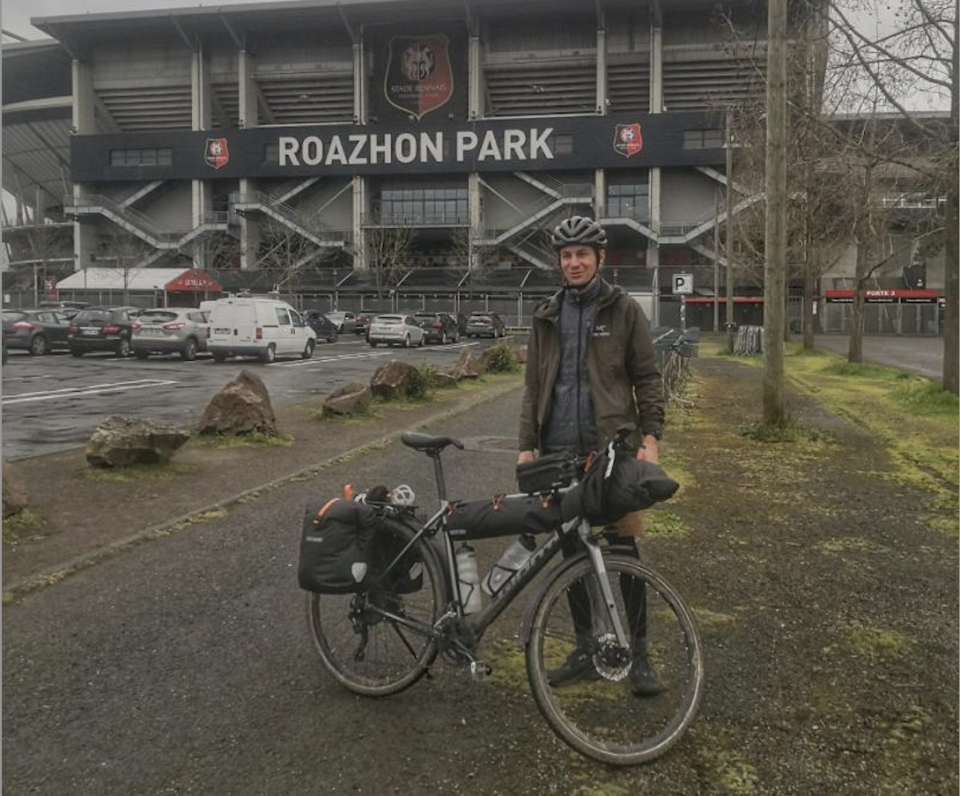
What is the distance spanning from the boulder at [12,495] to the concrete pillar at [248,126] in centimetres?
5935

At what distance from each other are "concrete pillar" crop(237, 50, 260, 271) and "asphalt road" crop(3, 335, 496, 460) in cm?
3843

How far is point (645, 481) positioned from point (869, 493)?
5367 millimetres

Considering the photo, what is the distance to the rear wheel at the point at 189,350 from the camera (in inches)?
976

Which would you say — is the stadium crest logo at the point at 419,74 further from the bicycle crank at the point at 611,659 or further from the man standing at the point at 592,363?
the bicycle crank at the point at 611,659

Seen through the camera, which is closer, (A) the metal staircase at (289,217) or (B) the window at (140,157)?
(A) the metal staircase at (289,217)

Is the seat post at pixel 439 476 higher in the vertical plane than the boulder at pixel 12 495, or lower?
higher

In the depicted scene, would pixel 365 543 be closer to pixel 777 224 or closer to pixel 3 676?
pixel 3 676

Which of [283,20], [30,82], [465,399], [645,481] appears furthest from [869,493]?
[30,82]

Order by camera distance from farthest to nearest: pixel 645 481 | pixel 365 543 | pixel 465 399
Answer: pixel 465 399 → pixel 365 543 → pixel 645 481

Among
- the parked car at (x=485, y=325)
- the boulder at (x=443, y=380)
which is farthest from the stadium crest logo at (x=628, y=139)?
the boulder at (x=443, y=380)

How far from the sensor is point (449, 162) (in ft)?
203

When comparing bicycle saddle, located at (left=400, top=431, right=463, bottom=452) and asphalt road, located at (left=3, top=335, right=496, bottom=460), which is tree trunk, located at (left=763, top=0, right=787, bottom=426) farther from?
bicycle saddle, located at (left=400, top=431, right=463, bottom=452)

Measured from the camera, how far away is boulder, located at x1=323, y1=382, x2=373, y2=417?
12031 mm

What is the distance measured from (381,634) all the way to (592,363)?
144cm
